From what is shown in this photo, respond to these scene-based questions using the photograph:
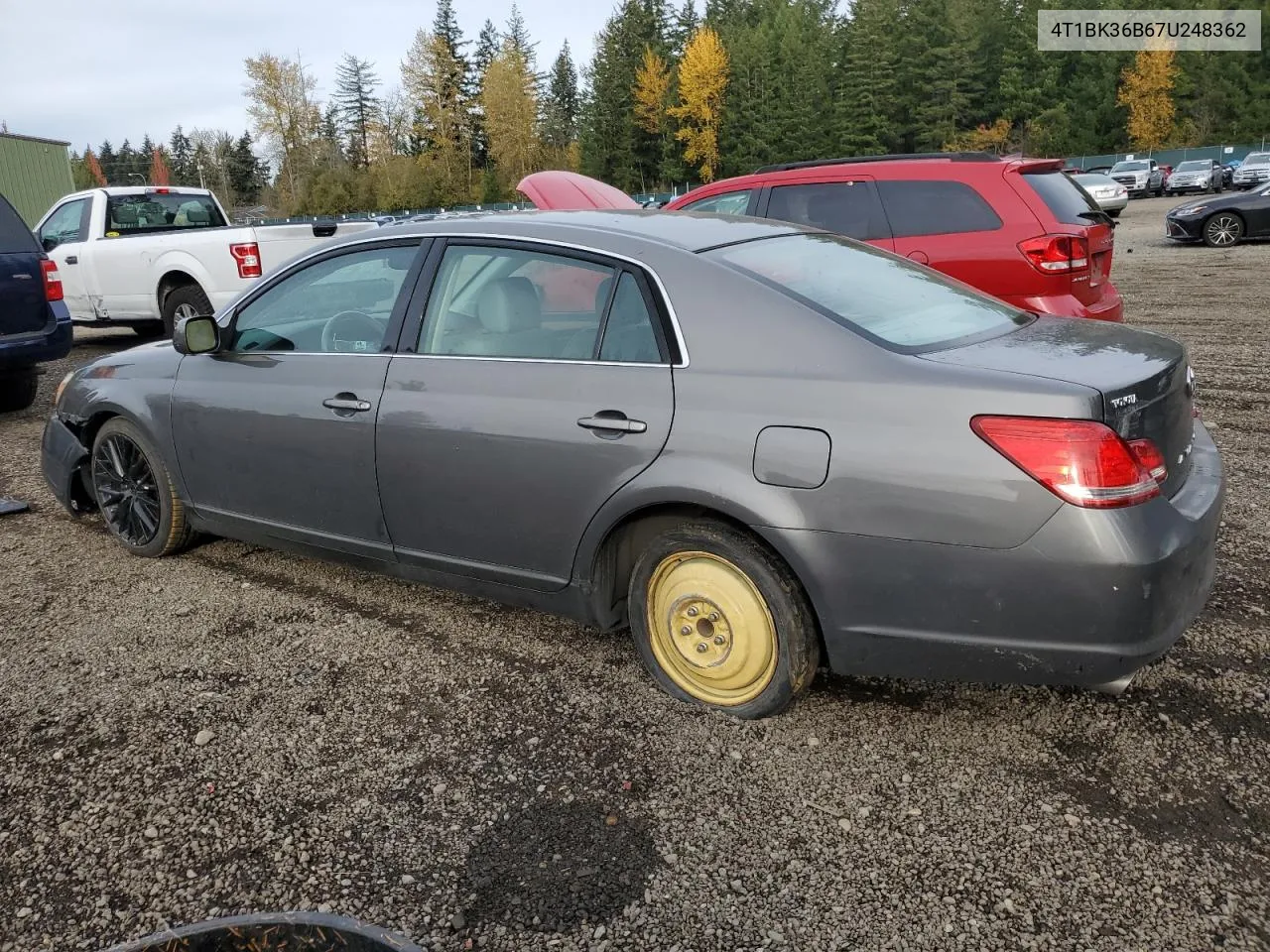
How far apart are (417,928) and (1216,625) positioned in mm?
2918

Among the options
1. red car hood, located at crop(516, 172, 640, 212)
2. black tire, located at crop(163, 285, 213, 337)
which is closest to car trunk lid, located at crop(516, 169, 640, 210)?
red car hood, located at crop(516, 172, 640, 212)

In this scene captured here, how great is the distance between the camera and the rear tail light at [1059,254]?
6.54m

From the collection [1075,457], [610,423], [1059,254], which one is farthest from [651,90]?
[1075,457]

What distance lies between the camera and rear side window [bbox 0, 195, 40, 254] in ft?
24.4

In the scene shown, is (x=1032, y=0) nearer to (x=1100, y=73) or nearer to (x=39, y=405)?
(x=1100, y=73)

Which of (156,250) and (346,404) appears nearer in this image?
(346,404)

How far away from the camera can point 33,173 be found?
26.7 metres

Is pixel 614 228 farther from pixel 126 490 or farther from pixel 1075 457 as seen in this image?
pixel 126 490

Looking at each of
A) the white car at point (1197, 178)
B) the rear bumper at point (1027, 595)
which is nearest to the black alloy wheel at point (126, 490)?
the rear bumper at point (1027, 595)

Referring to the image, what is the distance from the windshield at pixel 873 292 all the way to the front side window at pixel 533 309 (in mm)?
374

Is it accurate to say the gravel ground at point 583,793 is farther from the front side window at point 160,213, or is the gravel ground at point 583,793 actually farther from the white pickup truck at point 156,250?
the front side window at point 160,213

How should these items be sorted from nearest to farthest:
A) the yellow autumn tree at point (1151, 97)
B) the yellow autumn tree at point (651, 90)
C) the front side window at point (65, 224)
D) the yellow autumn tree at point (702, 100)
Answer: the front side window at point (65, 224) < the yellow autumn tree at point (1151, 97) < the yellow autumn tree at point (702, 100) < the yellow autumn tree at point (651, 90)

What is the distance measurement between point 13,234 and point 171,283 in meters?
2.75

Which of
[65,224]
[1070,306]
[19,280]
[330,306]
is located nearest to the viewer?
[330,306]
